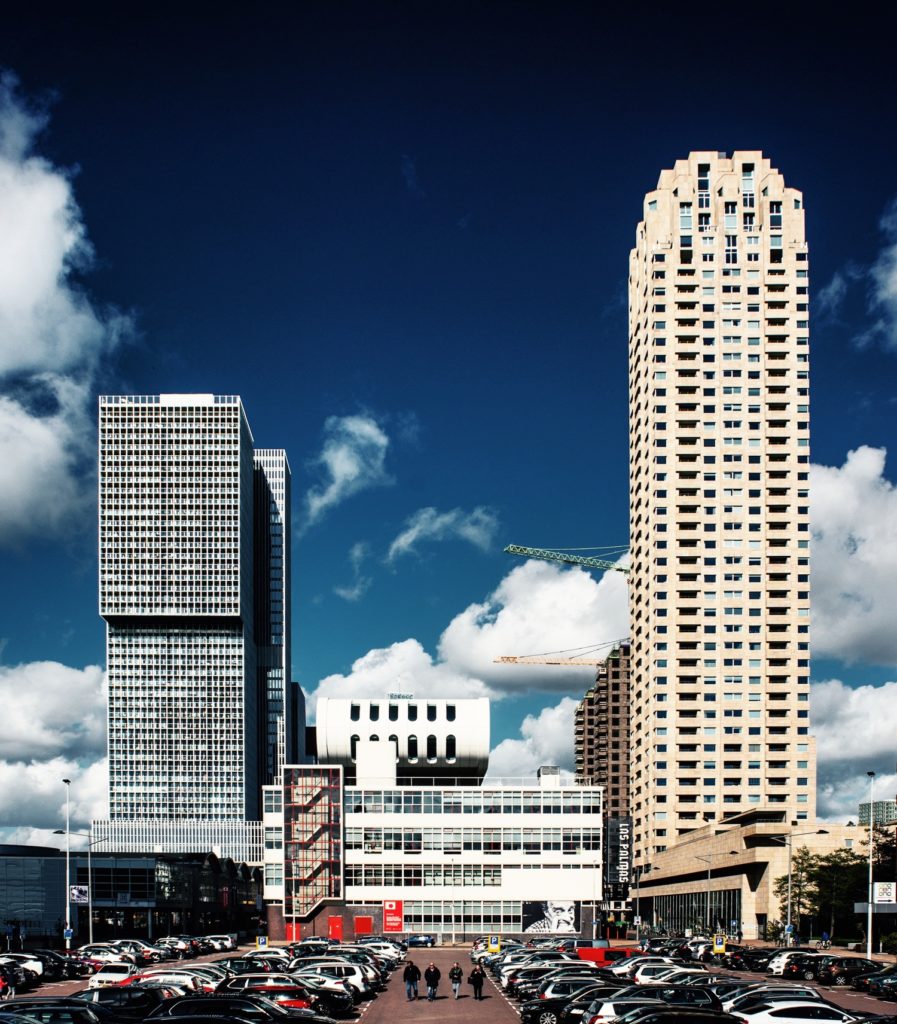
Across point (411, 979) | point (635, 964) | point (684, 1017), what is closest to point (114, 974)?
point (411, 979)

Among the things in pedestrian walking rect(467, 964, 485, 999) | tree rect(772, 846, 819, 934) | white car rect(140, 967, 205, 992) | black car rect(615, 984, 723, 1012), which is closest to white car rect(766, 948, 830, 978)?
pedestrian walking rect(467, 964, 485, 999)

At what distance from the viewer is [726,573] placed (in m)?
192

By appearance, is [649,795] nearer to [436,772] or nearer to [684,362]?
[436,772]

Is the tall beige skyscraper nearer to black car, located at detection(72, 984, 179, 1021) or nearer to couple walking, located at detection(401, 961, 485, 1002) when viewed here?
couple walking, located at detection(401, 961, 485, 1002)

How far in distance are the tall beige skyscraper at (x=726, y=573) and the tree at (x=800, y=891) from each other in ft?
164

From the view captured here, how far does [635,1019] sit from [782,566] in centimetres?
16189

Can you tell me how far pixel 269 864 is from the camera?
15638cm

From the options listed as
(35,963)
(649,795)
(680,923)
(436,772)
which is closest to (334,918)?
(436,772)

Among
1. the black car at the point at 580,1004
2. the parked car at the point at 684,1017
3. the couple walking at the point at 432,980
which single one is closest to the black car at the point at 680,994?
the black car at the point at 580,1004

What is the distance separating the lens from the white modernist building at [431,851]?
6068 inches

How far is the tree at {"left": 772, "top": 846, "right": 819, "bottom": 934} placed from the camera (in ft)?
423

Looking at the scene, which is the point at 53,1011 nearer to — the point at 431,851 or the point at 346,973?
the point at 346,973

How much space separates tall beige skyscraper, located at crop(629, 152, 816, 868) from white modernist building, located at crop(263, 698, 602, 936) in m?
31.0

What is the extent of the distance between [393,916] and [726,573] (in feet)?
233
